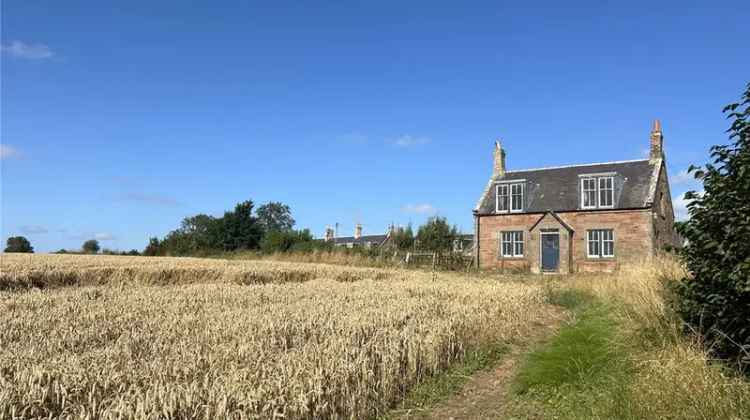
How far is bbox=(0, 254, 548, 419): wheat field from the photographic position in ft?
12.2

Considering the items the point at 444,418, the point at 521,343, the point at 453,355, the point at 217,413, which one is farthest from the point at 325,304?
the point at 217,413

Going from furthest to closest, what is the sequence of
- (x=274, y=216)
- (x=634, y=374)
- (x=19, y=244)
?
(x=274, y=216), (x=19, y=244), (x=634, y=374)

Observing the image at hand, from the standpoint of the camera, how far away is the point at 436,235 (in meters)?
34.3

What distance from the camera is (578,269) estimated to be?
30609 millimetres

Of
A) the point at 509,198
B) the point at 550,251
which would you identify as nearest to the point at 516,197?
the point at 509,198

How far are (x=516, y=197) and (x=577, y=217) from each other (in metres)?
4.36

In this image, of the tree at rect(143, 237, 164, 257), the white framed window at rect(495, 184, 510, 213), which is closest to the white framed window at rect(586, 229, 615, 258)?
the white framed window at rect(495, 184, 510, 213)

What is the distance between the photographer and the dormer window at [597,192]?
30547 millimetres

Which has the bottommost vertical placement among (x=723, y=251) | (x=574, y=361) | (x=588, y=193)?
(x=574, y=361)

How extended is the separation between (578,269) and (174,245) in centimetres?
3307

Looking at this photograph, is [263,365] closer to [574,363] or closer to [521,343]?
[574,363]

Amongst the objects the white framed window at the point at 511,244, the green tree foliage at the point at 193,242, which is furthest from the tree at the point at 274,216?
the white framed window at the point at 511,244

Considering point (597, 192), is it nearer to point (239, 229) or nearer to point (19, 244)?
point (239, 229)

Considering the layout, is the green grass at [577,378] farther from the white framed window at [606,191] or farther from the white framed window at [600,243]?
the white framed window at [606,191]
